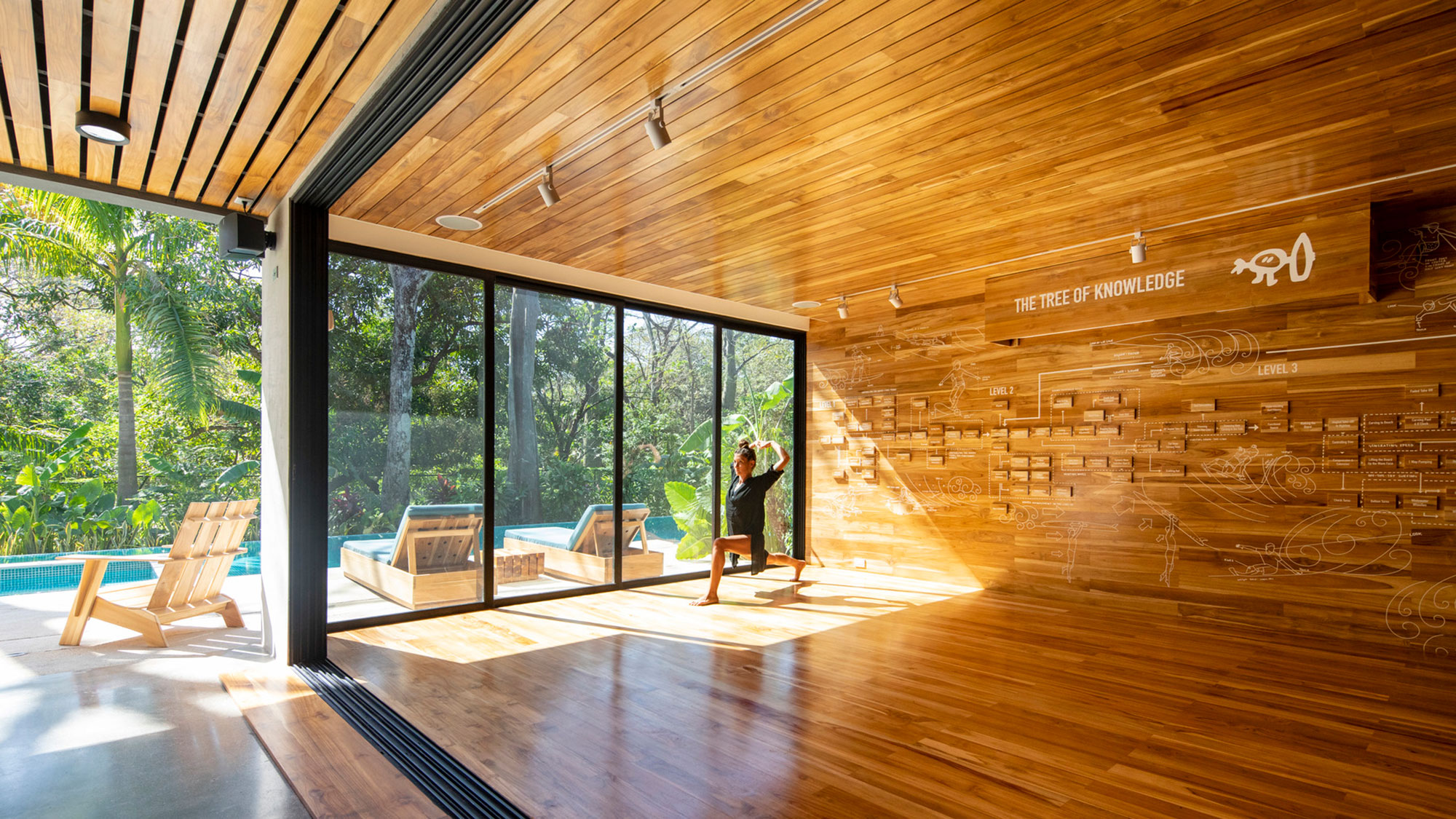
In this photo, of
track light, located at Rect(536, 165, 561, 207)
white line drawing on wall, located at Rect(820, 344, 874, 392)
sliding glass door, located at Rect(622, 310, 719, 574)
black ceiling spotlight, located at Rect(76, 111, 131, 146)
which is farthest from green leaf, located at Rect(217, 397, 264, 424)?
track light, located at Rect(536, 165, 561, 207)

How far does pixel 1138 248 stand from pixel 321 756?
5.80 metres

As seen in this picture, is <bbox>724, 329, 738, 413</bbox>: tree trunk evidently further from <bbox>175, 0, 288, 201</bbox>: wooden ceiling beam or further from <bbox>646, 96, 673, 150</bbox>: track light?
<bbox>175, 0, 288, 201</bbox>: wooden ceiling beam

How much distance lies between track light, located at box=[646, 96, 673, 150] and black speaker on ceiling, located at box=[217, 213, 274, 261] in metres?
2.59

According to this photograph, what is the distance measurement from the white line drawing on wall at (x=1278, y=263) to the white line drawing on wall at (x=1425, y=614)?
7.00 feet

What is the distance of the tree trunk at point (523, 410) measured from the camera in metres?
5.93

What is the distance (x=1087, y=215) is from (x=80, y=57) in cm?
543

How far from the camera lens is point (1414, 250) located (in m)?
4.79

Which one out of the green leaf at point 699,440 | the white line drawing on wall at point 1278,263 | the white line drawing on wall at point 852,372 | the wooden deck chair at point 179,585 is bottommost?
the wooden deck chair at point 179,585

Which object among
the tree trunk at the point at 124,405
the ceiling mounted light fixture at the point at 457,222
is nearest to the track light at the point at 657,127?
the ceiling mounted light fixture at the point at 457,222

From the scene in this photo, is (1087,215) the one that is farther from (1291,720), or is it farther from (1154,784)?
(1154,784)

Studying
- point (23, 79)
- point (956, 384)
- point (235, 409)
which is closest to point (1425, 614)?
point (956, 384)

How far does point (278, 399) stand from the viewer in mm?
4297

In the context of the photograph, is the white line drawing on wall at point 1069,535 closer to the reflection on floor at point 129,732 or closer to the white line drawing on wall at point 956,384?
the white line drawing on wall at point 956,384

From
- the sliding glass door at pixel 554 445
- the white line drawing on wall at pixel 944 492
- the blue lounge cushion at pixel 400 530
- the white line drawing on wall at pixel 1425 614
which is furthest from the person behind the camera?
the white line drawing on wall at pixel 944 492
